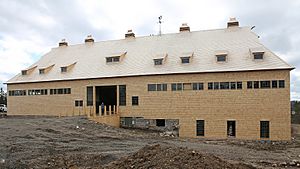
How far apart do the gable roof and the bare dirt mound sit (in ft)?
60.1

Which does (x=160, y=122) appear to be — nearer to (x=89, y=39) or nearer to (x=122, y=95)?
(x=122, y=95)

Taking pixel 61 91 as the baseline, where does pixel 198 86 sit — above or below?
above

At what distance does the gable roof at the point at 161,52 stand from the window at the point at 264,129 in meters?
4.88

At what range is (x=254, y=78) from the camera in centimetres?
2606

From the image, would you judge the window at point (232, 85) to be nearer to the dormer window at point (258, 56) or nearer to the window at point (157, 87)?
the dormer window at point (258, 56)

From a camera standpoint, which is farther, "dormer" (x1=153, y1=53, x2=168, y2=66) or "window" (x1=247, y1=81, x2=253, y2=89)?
"dormer" (x1=153, y1=53, x2=168, y2=66)

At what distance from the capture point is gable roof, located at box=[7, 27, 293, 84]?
2753 cm

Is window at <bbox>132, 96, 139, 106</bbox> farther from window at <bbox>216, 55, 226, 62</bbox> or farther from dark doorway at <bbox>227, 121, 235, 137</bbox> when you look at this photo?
dark doorway at <bbox>227, 121, 235, 137</bbox>

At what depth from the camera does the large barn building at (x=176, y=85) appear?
2588 cm

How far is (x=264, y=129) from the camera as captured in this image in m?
25.8

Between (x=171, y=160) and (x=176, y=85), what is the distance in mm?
19885

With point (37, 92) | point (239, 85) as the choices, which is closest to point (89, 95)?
point (37, 92)

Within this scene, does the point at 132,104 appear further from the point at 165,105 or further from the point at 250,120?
the point at 250,120

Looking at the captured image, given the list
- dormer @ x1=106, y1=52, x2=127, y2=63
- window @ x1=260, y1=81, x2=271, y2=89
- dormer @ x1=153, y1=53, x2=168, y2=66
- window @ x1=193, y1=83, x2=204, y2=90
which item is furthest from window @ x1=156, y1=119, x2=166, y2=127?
window @ x1=260, y1=81, x2=271, y2=89
